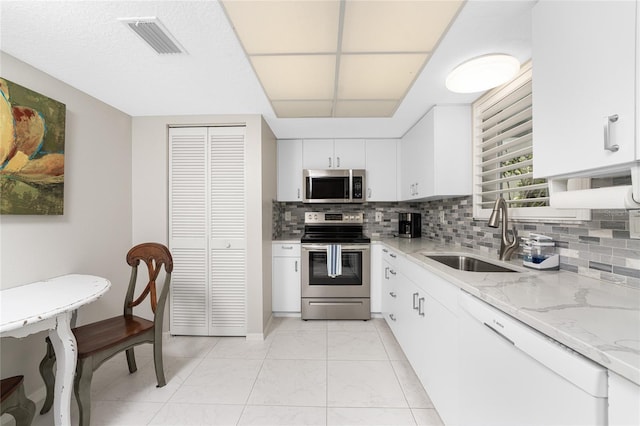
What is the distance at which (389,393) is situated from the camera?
1.69 metres

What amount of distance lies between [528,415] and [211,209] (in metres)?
2.53

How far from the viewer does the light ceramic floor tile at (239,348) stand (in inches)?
85.5

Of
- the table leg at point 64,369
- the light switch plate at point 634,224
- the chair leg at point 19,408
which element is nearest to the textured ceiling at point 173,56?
the light switch plate at point 634,224

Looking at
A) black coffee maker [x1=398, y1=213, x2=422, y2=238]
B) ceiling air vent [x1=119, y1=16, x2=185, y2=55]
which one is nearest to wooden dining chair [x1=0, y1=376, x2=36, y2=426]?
ceiling air vent [x1=119, y1=16, x2=185, y2=55]

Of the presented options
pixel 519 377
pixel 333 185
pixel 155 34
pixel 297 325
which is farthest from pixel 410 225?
pixel 155 34

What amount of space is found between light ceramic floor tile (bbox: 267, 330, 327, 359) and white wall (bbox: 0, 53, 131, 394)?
1.49 meters

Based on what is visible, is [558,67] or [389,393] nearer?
[558,67]

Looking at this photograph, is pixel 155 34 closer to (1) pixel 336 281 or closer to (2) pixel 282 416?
(2) pixel 282 416

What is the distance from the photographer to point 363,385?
5.80ft

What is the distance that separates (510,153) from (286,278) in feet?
7.76

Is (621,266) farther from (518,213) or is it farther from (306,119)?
(306,119)

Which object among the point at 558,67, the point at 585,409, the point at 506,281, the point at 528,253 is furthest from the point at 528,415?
the point at 558,67

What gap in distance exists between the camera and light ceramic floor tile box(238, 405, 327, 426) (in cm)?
146

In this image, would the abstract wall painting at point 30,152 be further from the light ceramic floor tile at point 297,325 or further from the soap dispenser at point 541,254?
the soap dispenser at point 541,254
